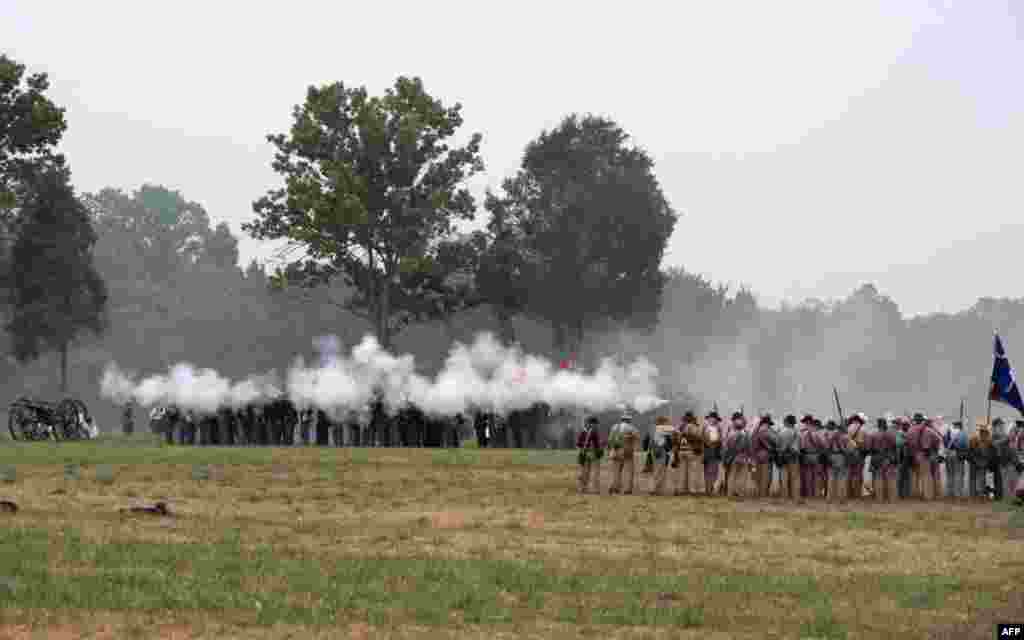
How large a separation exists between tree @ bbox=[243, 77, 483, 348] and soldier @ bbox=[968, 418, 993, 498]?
121 ft

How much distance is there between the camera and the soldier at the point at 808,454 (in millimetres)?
32438

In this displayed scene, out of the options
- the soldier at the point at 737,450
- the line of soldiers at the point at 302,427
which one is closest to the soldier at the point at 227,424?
the line of soldiers at the point at 302,427

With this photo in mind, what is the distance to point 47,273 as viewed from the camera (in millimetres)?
72500

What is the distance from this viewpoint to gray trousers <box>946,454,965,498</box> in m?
34.2

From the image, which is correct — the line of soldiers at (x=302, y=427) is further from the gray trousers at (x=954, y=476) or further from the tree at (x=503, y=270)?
the gray trousers at (x=954, y=476)

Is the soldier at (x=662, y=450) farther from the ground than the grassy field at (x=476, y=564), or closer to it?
farther from the ground

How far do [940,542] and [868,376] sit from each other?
7855cm

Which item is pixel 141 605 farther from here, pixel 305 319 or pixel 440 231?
pixel 305 319

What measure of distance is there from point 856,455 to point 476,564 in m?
16.6

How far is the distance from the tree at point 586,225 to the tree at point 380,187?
22.1ft

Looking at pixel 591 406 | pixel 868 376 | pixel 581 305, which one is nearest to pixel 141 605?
pixel 591 406

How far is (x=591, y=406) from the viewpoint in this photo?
178 ft

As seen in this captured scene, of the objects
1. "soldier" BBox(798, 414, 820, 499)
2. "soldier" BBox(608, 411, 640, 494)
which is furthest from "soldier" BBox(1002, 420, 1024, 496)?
"soldier" BBox(608, 411, 640, 494)

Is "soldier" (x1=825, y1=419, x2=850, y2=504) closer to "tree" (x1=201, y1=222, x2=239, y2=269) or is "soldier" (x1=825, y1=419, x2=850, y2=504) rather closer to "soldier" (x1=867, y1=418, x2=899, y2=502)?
"soldier" (x1=867, y1=418, x2=899, y2=502)
